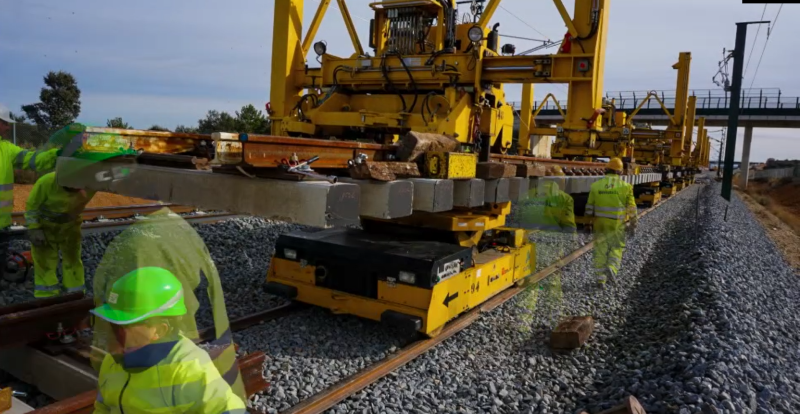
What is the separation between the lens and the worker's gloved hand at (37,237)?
5188 mm

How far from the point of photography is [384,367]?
14.5ft

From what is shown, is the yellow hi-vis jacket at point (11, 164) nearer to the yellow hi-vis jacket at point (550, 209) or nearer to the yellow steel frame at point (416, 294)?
the yellow steel frame at point (416, 294)

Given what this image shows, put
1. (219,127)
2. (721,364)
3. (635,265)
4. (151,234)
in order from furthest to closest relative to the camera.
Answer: (219,127), (635,265), (721,364), (151,234)

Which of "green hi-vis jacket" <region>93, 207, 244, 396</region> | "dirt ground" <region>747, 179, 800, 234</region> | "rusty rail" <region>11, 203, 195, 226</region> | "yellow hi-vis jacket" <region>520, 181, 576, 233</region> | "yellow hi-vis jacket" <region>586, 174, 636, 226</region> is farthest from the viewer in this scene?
"dirt ground" <region>747, 179, 800, 234</region>

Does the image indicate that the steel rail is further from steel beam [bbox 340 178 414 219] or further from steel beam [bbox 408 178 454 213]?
steel beam [bbox 408 178 454 213]

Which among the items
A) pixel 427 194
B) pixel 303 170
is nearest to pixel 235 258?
pixel 427 194

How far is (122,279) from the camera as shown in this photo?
1802 millimetres

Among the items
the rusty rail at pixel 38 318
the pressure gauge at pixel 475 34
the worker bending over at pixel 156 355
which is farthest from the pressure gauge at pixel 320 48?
the worker bending over at pixel 156 355

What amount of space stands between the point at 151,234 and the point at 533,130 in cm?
1461

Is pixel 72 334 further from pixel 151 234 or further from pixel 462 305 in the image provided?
pixel 462 305

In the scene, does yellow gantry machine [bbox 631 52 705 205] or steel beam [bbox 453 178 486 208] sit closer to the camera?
steel beam [bbox 453 178 486 208]

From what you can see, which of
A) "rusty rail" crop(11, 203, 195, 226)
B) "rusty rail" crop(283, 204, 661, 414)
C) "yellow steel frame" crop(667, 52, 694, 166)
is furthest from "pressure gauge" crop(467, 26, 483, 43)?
"yellow steel frame" crop(667, 52, 694, 166)

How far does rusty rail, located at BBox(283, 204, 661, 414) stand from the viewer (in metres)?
3.73

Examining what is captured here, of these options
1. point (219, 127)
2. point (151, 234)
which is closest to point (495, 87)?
point (151, 234)
